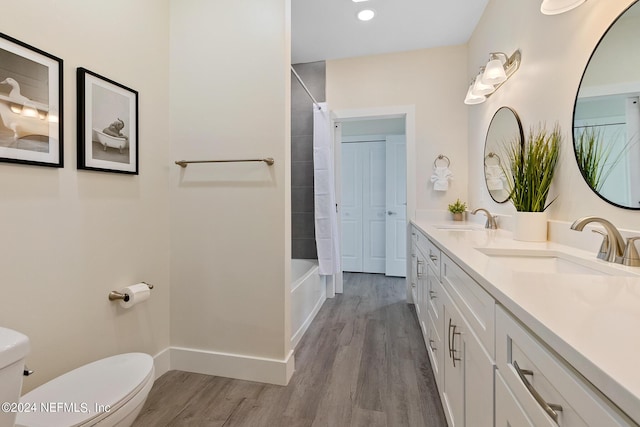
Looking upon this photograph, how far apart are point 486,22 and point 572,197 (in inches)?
72.5

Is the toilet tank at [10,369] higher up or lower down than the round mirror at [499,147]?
lower down

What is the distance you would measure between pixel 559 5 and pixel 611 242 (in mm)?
1006

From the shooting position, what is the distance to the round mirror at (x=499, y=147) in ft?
6.59

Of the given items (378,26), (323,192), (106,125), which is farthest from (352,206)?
(106,125)

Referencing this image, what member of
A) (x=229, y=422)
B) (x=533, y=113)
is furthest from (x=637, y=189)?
(x=229, y=422)

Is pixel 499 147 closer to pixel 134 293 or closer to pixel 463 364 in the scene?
pixel 463 364

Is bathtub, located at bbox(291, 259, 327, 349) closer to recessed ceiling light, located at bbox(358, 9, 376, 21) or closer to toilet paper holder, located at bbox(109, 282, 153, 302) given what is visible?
toilet paper holder, located at bbox(109, 282, 153, 302)

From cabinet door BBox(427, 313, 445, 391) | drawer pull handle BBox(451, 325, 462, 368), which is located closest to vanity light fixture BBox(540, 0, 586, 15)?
drawer pull handle BBox(451, 325, 462, 368)

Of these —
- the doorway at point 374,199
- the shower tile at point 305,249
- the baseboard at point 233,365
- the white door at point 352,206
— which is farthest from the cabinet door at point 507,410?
the white door at point 352,206

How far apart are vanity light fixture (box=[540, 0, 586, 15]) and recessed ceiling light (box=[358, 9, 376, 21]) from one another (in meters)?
1.51

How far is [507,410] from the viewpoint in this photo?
2.25 feet

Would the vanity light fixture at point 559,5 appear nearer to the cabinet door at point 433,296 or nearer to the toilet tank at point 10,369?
the cabinet door at point 433,296

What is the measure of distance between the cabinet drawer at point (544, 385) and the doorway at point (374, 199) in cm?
357

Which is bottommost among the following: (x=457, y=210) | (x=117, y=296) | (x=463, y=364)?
(x=463, y=364)
